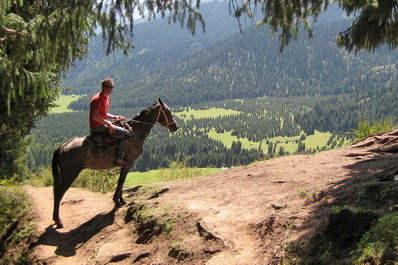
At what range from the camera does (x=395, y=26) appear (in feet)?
43.1

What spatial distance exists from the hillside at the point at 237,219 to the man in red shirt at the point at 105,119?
1.90 m

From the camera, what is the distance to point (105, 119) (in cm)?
1009

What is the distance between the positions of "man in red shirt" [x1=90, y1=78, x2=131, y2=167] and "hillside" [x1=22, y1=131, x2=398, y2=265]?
1900 millimetres

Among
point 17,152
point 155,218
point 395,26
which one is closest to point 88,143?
point 155,218

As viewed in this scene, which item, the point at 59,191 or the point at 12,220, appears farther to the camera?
the point at 12,220

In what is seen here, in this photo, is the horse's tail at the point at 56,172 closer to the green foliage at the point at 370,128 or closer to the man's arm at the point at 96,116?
the man's arm at the point at 96,116

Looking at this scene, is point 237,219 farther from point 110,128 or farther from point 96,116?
point 96,116

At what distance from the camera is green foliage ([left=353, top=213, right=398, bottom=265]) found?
190 inches

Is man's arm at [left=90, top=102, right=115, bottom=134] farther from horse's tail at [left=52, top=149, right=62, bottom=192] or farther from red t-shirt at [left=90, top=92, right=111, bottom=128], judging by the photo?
horse's tail at [left=52, top=149, right=62, bottom=192]

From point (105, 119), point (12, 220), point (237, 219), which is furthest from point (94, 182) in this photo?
point (237, 219)

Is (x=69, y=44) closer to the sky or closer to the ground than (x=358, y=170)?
closer to the sky

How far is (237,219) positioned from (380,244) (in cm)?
367

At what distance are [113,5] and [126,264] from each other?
5.71 metres

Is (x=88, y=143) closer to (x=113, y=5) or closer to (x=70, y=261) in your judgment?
(x=70, y=261)
